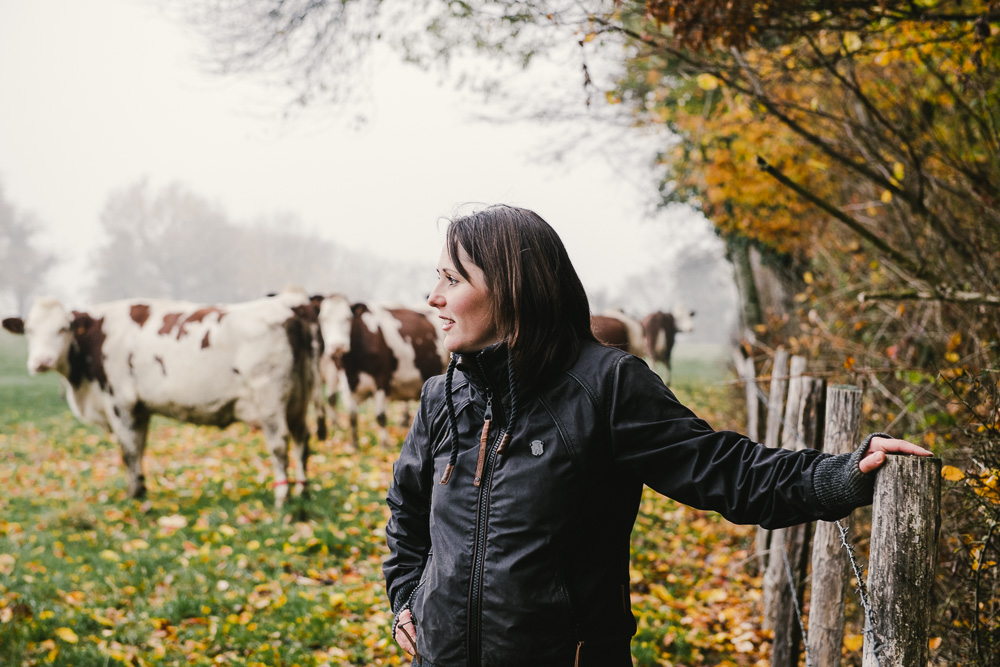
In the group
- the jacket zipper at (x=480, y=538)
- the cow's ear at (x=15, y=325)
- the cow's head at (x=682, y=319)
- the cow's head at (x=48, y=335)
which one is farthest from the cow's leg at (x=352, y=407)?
the cow's head at (x=682, y=319)

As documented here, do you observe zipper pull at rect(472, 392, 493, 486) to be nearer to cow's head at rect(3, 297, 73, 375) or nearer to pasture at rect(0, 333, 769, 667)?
pasture at rect(0, 333, 769, 667)

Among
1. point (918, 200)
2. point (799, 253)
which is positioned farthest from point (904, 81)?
point (799, 253)

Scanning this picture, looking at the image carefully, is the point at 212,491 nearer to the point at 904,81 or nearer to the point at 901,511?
the point at 901,511

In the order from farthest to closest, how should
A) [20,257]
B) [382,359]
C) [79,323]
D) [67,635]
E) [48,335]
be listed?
[20,257] < [382,359] < [79,323] < [48,335] < [67,635]

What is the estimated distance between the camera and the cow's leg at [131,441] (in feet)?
23.8

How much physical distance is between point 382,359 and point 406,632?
7.77 m

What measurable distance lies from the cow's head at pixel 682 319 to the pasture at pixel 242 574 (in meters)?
9.48

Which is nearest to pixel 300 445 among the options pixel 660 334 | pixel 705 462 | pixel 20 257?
pixel 705 462

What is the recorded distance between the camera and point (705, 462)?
5.12 feet

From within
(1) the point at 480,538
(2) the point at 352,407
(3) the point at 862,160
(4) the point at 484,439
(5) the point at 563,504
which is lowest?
(2) the point at 352,407

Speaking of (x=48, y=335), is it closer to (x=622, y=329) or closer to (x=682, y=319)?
(x=622, y=329)

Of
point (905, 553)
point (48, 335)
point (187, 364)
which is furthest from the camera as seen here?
point (48, 335)

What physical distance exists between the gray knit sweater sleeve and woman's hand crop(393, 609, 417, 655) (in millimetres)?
1185

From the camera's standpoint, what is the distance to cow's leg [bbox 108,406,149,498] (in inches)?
286
